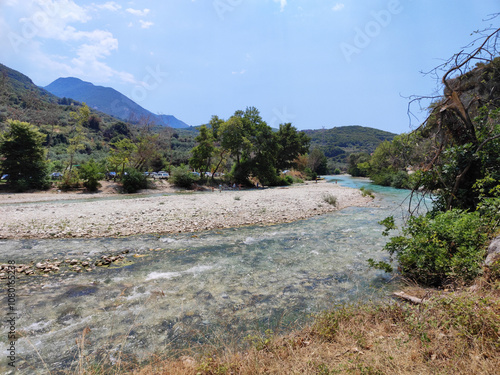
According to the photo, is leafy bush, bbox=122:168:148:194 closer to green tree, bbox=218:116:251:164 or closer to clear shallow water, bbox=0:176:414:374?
green tree, bbox=218:116:251:164

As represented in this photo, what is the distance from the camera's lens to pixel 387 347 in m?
2.66

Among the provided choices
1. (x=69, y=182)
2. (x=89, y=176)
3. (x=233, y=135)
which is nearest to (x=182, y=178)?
(x=233, y=135)

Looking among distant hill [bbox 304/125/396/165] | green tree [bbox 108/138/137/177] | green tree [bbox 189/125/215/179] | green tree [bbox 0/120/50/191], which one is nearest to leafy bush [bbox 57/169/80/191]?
green tree [bbox 0/120/50/191]

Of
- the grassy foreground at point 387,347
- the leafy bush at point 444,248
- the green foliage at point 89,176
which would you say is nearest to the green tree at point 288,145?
the green foliage at point 89,176

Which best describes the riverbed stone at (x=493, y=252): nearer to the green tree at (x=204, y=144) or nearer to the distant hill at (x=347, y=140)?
the green tree at (x=204, y=144)

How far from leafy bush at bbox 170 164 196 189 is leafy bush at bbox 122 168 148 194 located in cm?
446

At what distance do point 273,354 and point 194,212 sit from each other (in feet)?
37.5

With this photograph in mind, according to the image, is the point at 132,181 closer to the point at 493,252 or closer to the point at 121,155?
the point at 121,155

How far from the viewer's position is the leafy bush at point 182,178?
112ft

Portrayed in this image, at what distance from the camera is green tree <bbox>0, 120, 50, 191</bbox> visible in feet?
83.4

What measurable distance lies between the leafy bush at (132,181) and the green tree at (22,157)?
8.23 m

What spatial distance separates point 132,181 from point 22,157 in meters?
11.2

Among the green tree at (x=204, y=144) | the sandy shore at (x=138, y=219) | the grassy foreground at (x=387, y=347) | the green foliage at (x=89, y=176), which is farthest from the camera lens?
the green tree at (x=204, y=144)

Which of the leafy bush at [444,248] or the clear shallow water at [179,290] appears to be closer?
the clear shallow water at [179,290]
